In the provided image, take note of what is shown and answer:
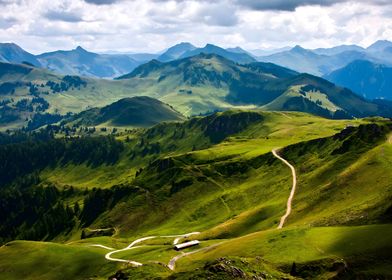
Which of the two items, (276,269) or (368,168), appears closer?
(276,269)

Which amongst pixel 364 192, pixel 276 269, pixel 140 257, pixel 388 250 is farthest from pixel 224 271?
pixel 364 192

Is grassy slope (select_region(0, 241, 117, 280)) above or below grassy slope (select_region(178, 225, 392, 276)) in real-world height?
below

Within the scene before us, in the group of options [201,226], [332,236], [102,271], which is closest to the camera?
[332,236]

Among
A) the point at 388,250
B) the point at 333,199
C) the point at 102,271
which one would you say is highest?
the point at 388,250

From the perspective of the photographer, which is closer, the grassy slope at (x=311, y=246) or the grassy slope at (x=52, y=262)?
the grassy slope at (x=311, y=246)

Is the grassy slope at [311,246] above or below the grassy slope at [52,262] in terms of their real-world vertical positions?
above

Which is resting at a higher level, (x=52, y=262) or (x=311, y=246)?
(x=311, y=246)

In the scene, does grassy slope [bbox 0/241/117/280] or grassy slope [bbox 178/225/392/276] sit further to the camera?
grassy slope [bbox 0/241/117/280]

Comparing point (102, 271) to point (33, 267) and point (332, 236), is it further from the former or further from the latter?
point (332, 236)

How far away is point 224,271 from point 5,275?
326 ft

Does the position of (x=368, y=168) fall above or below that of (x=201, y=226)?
above

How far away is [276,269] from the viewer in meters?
78.2

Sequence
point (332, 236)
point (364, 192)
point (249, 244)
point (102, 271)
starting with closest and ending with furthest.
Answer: point (332, 236) < point (249, 244) < point (102, 271) < point (364, 192)

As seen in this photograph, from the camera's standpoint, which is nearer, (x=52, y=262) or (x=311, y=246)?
(x=311, y=246)
